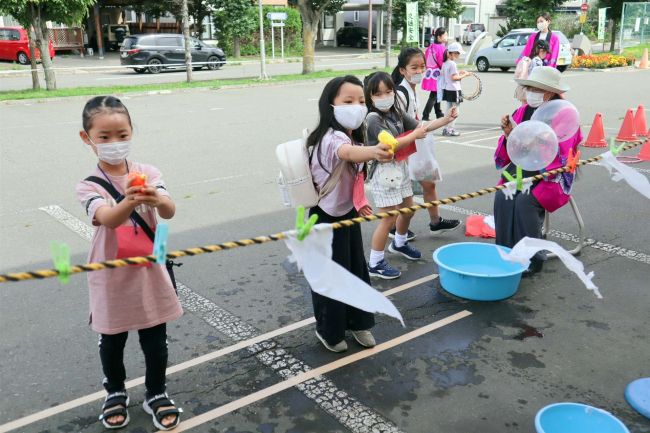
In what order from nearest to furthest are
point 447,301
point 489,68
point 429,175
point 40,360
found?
point 40,360 → point 447,301 → point 429,175 → point 489,68

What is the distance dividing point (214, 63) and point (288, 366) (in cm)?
2437

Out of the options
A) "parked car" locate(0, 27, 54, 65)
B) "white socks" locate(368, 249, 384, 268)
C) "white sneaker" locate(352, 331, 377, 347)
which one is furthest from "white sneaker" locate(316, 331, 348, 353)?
"parked car" locate(0, 27, 54, 65)

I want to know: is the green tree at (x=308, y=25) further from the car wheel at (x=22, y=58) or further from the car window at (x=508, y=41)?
the car wheel at (x=22, y=58)

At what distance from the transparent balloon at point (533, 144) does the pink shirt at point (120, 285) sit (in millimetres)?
2534

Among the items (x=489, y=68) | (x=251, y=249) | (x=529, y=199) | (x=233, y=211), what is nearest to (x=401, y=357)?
(x=529, y=199)

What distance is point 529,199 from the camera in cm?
452

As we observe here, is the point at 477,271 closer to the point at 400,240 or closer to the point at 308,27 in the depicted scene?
the point at 400,240

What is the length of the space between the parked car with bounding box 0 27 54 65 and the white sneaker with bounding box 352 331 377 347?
93.1ft

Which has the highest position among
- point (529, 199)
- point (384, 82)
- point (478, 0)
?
point (478, 0)

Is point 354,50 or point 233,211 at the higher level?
point 354,50

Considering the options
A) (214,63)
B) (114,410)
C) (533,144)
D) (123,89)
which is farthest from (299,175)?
(214,63)

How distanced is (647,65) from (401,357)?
27.2m

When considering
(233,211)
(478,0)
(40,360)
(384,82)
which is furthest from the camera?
(478,0)

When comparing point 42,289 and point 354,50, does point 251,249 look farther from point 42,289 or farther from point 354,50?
point 354,50
